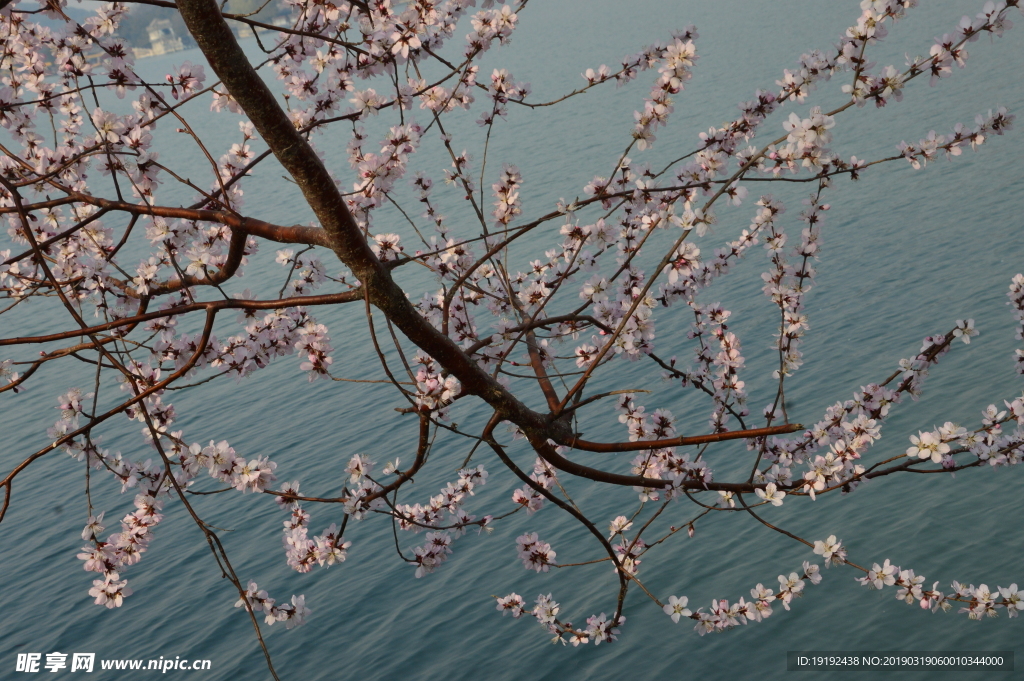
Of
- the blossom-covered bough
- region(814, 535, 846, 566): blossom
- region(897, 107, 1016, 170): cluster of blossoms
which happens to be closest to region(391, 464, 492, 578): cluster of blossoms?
the blossom-covered bough

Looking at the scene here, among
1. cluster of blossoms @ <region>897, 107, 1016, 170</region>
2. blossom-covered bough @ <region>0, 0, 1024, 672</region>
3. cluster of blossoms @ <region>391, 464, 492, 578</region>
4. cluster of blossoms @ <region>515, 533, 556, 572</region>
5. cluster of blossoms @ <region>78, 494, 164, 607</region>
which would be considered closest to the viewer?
blossom-covered bough @ <region>0, 0, 1024, 672</region>

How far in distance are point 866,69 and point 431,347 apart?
2403mm

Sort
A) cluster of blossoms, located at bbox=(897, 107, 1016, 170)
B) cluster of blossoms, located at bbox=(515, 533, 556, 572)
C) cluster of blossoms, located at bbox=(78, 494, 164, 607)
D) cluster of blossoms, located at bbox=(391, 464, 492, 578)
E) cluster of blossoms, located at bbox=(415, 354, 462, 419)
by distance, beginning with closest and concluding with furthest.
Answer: cluster of blossoms, located at bbox=(415, 354, 462, 419), cluster of blossoms, located at bbox=(78, 494, 164, 607), cluster of blossoms, located at bbox=(897, 107, 1016, 170), cluster of blossoms, located at bbox=(391, 464, 492, 578), cluster of blossoms, located at bbox=(515, 533, 556, 572)

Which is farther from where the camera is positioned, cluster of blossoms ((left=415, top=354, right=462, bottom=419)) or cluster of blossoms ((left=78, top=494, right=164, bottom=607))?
cluster of blossoms ((left=78, top=494, right=164, bottom=607))

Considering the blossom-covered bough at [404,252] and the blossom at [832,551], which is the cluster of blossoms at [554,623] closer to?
the blossom-covered bough at [404,252]

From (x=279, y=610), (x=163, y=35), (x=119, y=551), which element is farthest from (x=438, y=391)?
(x=163, y=35)

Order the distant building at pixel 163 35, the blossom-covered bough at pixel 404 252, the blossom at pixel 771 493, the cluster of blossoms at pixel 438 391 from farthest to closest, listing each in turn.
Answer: the distant building at pixel 163 35 < the cluster of blossoms at pixel 438 391 < the blossom at pixel 771 493 < the blossom-covered bough at pixel 404 252

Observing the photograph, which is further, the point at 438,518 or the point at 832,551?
the point at 438,518

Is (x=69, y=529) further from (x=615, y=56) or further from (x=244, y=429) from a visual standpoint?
(x=615, y=56)

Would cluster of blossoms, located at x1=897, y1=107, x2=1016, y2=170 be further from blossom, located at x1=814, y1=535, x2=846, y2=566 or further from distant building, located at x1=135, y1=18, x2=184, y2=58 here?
distant building, located at x1=135, y1=18, x2=184, y2=58

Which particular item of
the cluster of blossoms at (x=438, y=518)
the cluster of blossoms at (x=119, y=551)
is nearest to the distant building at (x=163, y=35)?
the cluster of blossoms at (x=438, y=518)

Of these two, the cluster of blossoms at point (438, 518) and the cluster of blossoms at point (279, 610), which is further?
the cluster of blossoms at point (438, 518)

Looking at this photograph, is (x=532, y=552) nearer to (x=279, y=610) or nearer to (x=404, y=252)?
(x=279, y=610)

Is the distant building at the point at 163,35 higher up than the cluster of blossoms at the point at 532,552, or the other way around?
the distant building at the point at 163,35
